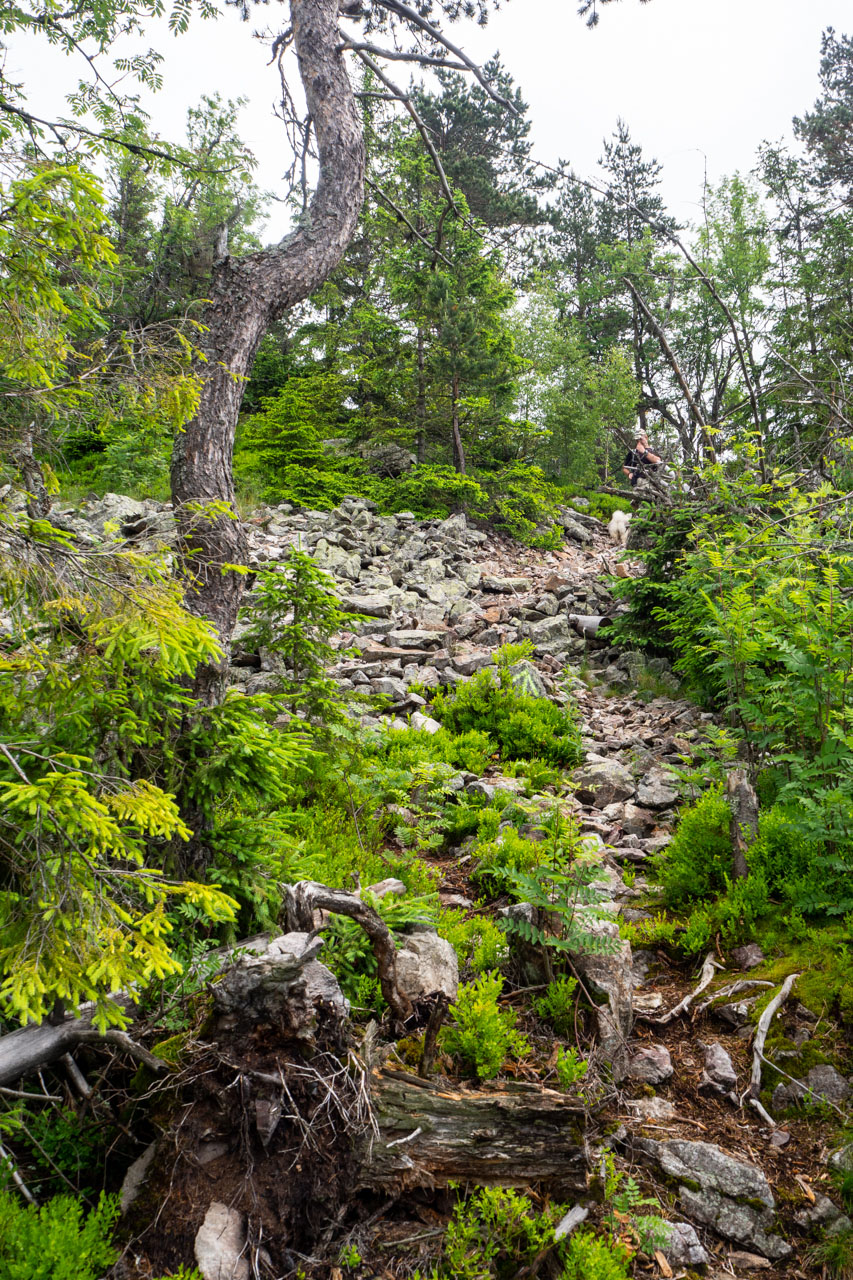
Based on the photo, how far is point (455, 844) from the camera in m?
5.33

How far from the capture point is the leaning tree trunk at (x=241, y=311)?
419cm

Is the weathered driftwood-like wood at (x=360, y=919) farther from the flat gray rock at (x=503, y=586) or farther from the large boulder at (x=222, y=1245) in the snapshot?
the flat gray rock at (x=503, y=586)

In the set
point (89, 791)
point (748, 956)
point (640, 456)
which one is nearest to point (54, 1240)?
point (89, 791)

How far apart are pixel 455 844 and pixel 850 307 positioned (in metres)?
18.8

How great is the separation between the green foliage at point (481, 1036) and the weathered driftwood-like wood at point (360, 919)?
0.84 ft

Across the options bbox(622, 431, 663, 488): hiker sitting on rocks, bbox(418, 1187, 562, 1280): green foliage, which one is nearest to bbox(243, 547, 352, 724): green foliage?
bbox(418, 1187, 562, 1280): green foliage

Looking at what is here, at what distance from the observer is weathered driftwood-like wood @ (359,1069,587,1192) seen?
7.61 ft

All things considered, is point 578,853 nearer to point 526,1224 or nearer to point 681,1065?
point 681,1065

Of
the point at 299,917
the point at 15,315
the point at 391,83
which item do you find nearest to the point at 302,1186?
the point at 299,917

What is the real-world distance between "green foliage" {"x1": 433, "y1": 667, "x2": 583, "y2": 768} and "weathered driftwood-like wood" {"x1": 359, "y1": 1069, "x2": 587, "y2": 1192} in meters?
4.22

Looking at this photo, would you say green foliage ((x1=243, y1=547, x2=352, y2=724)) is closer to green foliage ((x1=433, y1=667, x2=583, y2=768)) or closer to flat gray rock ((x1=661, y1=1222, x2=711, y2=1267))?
green foliage ((x1=433, y1=667, x2=583, y2=768))

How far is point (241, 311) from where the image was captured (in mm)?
4723

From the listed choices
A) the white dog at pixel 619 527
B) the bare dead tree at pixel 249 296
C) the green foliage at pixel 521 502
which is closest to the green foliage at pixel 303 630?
the bare dead tree at pixel 249 296

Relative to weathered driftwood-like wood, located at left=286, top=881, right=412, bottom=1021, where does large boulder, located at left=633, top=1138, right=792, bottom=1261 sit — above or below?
below
